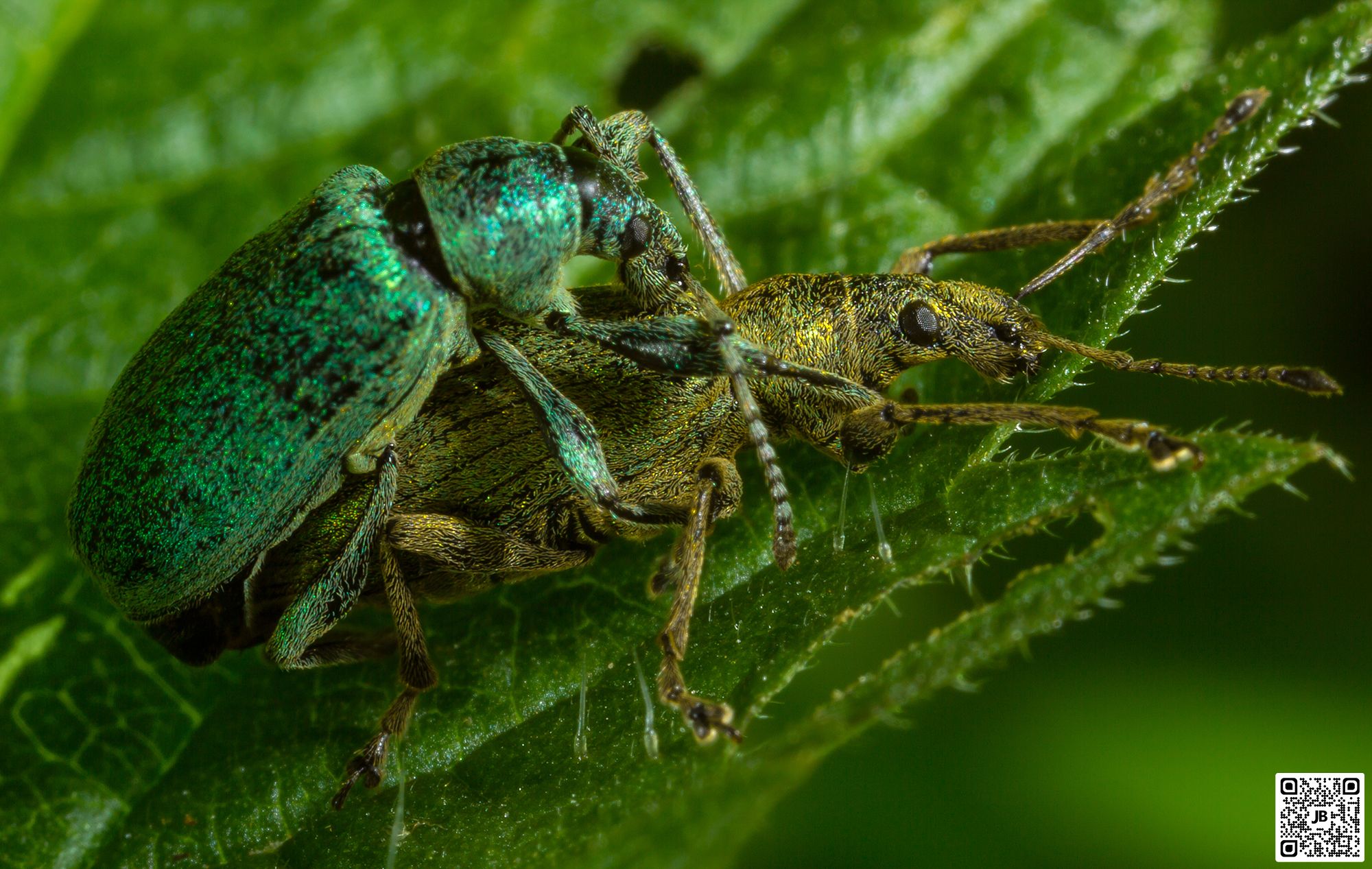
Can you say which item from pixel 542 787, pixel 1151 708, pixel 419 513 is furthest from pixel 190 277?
pixel 1151 708

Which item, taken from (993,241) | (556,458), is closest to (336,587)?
(556,458)

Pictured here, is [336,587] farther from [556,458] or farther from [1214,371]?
[1214,371]

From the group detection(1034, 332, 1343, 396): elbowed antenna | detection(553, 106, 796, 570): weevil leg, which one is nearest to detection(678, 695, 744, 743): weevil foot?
detection(553, 106, 796, 570): weevil leg

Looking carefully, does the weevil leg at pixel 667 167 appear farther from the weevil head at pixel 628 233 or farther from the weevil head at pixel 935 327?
the weevil head at pixel 935 327

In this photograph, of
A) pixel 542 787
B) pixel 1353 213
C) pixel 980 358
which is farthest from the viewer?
pixel 1353 213

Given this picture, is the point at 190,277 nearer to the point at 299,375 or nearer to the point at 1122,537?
the point at 299,375

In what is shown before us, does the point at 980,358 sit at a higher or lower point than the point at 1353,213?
lower
